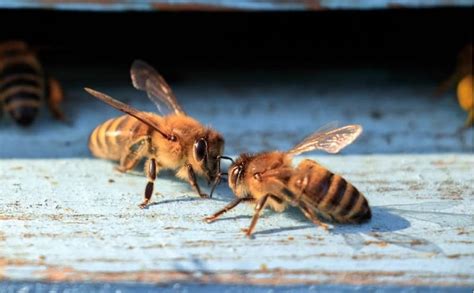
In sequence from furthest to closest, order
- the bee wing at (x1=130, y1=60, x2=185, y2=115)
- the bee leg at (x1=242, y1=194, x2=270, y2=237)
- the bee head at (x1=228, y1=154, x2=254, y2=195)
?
1. the bee wing at (x1=130, y1=60, x2=185, y2=115)
2. the bee head at (x1=228, y1=154, x2=254, y2=195)
3. the bee leg at (x1=242, y1=194, x2=270, y2=237)

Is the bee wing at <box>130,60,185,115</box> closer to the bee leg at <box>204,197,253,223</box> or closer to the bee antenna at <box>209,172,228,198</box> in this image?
the bee antenna at <box>209,172,228,198</box>

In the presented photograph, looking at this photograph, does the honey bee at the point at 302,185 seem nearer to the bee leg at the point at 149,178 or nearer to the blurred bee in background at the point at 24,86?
the bee leg at the point at 149,178

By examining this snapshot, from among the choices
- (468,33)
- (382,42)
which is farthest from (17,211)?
(468,33)

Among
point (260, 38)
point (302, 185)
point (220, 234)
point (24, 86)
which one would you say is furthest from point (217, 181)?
point (260, 38)

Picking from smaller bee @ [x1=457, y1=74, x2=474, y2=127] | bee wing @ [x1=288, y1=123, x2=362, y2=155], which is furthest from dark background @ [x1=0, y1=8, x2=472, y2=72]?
bee wing @ [x1=288, y1=123, x2=362, y2=155]

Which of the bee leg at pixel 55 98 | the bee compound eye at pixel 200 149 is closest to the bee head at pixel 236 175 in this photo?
the bee compound eye at pixel 200 149

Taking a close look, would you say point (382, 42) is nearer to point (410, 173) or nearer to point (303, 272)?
point (410, 173)

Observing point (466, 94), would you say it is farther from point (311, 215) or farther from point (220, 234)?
point (220, 234)

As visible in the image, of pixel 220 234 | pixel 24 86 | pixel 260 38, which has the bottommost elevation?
pixel 220 234
